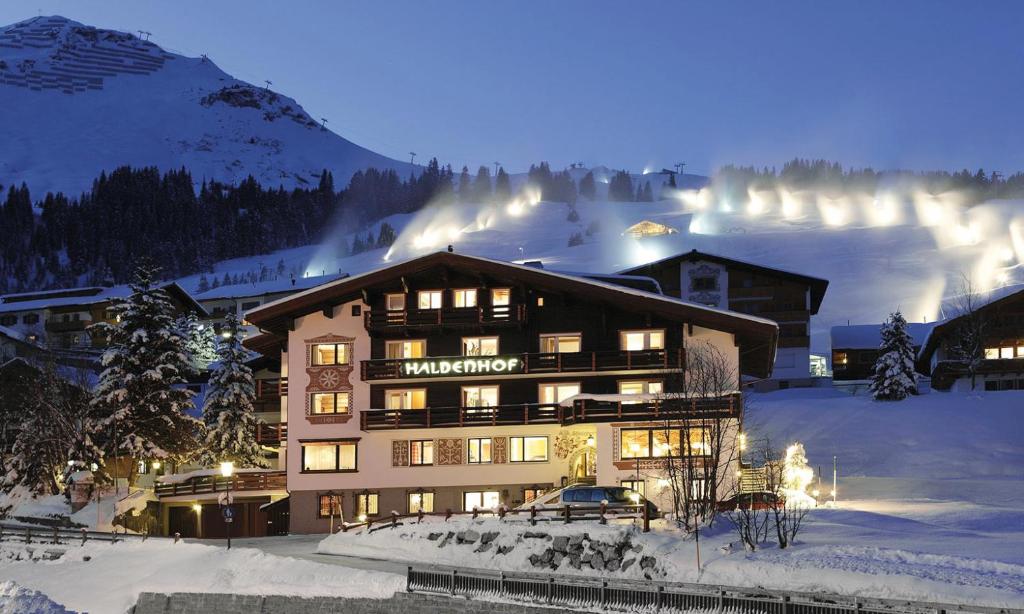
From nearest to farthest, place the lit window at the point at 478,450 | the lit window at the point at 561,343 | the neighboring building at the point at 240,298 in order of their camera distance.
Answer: the lit window at the point at 478,450, the lit window at the point at 561,343, the neighboring building at the point at 240,298

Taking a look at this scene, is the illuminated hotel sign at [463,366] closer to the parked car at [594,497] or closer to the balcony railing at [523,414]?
the balcony railing at [523,414]

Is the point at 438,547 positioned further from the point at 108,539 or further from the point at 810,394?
the point at 810,394

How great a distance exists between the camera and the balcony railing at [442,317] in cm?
4791

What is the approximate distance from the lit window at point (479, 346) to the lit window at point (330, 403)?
18.1 feet

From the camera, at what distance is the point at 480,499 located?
153 feet

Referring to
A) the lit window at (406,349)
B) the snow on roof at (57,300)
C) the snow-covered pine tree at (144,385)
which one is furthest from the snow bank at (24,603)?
the snow on roof at (57,300)

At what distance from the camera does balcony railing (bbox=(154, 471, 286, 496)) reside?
4844 cm

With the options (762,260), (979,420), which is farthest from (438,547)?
(762,260)

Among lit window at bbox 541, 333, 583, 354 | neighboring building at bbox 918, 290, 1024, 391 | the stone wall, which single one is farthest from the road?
neighboring building at bbox 918, 290, 1024, 391

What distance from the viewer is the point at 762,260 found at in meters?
149

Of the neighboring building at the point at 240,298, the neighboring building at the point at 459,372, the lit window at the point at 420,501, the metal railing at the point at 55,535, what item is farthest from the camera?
the neighboring building at the point at 240,298

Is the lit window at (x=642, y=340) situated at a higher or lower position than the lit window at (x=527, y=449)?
higher

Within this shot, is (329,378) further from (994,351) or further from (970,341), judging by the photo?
(994,351)

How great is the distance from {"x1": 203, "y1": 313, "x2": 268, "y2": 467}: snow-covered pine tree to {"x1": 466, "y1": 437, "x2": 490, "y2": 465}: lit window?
1527 centimetres
